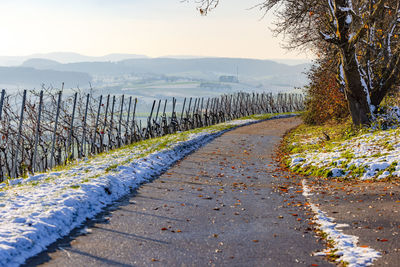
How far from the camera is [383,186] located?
8352 mm

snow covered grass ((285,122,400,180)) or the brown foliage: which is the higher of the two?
the brown foliage

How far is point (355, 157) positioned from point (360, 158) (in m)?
0.25

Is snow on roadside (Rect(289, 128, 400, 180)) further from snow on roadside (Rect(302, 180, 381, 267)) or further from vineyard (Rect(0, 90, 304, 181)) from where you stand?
vineyard (Rect(0, 90, 304, 181))

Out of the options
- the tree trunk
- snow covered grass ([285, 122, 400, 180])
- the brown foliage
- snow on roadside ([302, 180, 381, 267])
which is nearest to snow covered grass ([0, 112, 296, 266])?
snow on roadside ([302, 180, 381, 267])

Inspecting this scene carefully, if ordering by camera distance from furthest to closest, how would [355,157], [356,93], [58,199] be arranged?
[356,93], [355,157], [58,199]

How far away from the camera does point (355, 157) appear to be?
428 inches

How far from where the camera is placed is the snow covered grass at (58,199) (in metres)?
5.21

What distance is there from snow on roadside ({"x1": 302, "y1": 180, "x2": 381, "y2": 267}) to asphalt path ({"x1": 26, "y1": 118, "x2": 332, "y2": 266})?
0.22 m

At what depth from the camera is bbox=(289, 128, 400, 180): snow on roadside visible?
955cm

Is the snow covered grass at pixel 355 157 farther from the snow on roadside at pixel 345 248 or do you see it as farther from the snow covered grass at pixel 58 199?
the snow covered grass at pixel 58 199

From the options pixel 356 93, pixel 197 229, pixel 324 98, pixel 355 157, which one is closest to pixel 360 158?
pixel 355 157

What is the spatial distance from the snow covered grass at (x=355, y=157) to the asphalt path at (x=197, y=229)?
150 cm

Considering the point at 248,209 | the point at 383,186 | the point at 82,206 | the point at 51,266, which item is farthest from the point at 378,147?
the point at 51,266

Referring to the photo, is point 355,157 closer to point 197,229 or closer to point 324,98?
point 197,229
